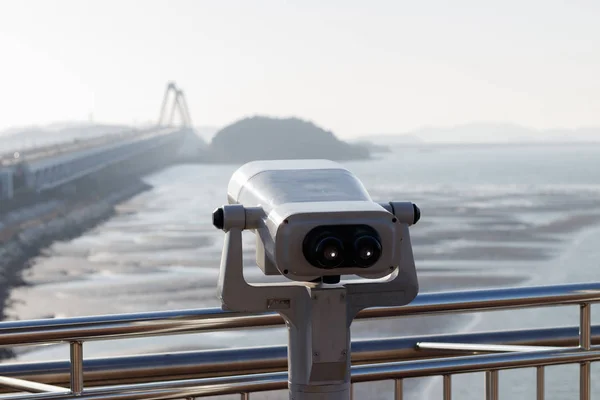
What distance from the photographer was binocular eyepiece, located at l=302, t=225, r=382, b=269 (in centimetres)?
182

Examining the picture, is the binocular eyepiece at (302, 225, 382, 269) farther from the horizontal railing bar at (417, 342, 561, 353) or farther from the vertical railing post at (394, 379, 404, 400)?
the horizontal railing bar at (417, 342, 561, 353)

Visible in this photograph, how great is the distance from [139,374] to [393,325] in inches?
1073

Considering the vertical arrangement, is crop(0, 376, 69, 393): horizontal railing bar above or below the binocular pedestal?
below

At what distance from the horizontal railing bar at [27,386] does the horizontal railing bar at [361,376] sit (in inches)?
1.3

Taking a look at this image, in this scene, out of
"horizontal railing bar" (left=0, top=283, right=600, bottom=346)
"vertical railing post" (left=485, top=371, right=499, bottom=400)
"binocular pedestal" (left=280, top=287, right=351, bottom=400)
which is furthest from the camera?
"vertical railing post" (left=485, top=371, right=499, bottom=400)

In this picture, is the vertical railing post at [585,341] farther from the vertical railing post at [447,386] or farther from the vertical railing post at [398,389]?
the vertical railing post at [398,389]

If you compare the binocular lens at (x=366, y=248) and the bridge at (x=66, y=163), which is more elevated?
the bridge at (x=66, y=163)

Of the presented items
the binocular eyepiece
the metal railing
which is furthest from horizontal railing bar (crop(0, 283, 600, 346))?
the binocular eyepiece

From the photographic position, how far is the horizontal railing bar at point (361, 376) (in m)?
2.35

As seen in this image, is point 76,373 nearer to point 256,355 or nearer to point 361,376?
point 256,355

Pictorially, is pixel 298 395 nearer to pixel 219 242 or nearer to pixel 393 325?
pixel 393 325

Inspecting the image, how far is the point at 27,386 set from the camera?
7.86ft

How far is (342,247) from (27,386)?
1.02m

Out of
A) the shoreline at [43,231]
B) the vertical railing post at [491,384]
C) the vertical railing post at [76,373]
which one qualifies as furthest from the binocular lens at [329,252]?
the shoreline at [43,231]
